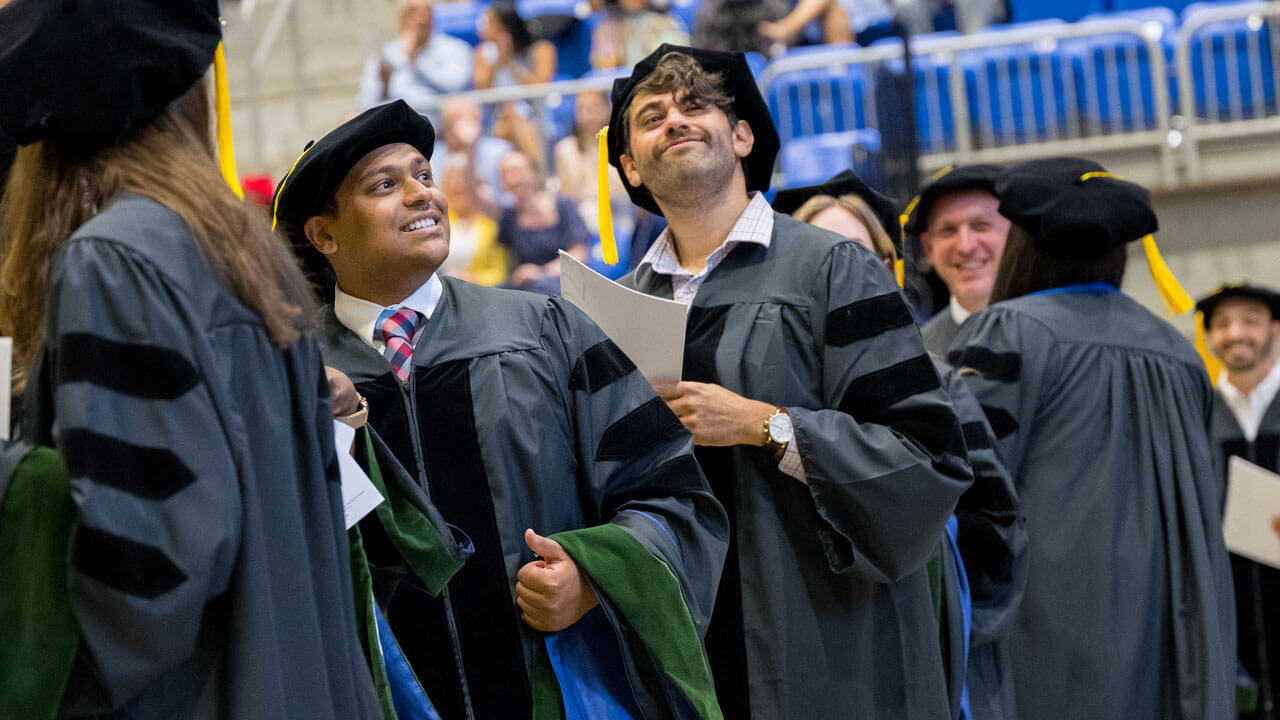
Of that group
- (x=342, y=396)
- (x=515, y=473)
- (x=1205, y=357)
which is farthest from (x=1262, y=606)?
(x=342, y=396)

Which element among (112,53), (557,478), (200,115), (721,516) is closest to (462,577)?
(557,478)

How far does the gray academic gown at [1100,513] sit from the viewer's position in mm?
4105

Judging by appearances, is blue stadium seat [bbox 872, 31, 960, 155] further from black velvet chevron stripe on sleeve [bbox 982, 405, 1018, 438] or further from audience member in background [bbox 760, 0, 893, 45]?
black velvet chevron stripe on sleeve [bbox 982, 405, 1018, 438]

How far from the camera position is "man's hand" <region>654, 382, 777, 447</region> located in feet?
9.98

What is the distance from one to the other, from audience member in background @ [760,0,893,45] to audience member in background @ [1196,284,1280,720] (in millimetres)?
3793

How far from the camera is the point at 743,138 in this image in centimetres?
353

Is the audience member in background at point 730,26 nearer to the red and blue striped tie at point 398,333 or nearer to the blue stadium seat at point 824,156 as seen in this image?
the blue stadium seat at point 824,156

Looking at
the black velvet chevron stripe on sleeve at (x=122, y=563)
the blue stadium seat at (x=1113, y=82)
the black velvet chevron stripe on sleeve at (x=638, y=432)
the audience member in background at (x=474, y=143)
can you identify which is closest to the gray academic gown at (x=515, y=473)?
the black velvet chevron stripe on sleeve at (x=638, y=432)

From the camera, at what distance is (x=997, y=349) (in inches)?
163

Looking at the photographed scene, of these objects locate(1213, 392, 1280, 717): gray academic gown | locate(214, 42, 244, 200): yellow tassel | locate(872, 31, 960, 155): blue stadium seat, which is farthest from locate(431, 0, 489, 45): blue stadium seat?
locate(214, 42, 244, 200): yellow tassel

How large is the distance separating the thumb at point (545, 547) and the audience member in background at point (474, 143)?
705 cm

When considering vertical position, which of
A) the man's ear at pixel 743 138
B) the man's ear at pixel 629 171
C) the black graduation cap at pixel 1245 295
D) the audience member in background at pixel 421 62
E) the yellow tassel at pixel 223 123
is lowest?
the black graduation cap at pixel 1245 295

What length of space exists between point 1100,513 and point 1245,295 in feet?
10.8

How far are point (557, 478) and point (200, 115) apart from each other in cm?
99
